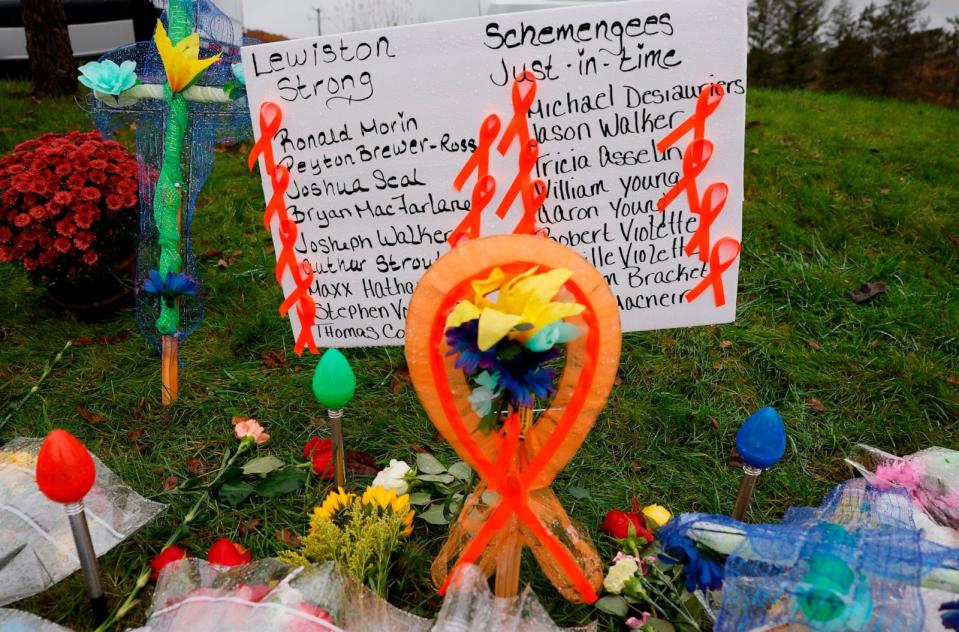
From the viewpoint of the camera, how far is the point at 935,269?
9.39 feet

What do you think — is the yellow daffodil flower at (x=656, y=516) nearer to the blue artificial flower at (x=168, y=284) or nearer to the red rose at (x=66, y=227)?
the blue artificial flower at (x=168, y=284)

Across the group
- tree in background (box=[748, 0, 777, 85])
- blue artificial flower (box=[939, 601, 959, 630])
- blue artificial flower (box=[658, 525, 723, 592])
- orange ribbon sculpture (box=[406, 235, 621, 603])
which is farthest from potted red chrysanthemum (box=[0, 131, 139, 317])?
tree in background (box=[748, 0, 777, 85])

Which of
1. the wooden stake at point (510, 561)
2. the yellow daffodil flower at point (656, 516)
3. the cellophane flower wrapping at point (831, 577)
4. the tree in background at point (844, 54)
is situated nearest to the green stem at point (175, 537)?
the wooden stake at point (510, 561)

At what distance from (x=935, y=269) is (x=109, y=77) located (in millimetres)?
3243

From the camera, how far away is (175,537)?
1.67 metres

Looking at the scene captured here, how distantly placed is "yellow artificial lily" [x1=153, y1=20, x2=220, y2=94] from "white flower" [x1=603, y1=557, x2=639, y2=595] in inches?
69.5

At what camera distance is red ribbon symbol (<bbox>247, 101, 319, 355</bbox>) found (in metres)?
1.83

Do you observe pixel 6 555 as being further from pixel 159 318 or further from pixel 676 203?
pixel 676 203

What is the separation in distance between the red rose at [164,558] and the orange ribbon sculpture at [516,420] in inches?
23.9

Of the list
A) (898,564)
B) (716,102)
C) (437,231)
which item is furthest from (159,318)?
(898,564)

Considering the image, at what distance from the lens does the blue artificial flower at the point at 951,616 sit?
113cm

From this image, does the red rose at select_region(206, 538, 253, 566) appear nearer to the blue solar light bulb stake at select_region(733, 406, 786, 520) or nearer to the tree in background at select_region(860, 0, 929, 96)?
the blue solar light bulb stake at select_region(733, 406, 786, 520)

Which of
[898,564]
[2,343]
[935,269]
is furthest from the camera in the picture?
[935,269]

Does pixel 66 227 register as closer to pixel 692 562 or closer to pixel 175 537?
pixel 175 537
